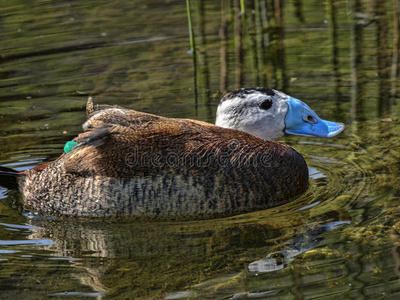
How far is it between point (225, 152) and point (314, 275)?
184cm

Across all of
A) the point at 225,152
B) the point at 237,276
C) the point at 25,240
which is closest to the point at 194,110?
the point at 225,152

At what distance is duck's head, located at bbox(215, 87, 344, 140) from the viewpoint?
8.12 m

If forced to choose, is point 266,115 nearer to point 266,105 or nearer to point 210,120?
point 266,105

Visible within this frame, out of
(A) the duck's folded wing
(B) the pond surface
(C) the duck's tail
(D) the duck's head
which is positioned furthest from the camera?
(C) the duck's tail

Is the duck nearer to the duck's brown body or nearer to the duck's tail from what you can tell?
the duck's brown body

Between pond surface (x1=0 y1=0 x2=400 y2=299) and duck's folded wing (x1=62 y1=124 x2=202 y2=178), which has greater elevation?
duck's folded wing (x1=62 y1=124 x2=202 y2=178)

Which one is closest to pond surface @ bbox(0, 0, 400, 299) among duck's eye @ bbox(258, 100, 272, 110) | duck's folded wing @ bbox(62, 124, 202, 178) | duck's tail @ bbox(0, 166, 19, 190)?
duck's tail @ bbox(0, 166, 19, 190)

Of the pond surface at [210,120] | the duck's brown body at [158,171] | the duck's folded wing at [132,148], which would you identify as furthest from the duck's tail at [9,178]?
the duck's folded wing at [132,148]

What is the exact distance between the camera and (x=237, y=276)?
6.30 m

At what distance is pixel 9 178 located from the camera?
8.30 m

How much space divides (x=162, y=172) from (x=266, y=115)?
1.28m

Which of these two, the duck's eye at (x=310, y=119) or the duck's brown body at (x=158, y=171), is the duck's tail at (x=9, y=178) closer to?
the duck's brown body at (x=158, y=171)

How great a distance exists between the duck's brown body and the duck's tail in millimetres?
616

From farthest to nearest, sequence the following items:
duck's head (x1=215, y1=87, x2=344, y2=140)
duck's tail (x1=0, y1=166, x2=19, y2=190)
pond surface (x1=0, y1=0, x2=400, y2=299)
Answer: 1. duck's tail (x1=0, y1=166, x2=19, y2=190)
2. duck's head (x1=215, y1=87, x2=344, y2=140)
3. pond surface (x1=0, y1=0, x2=400, y2=299)
